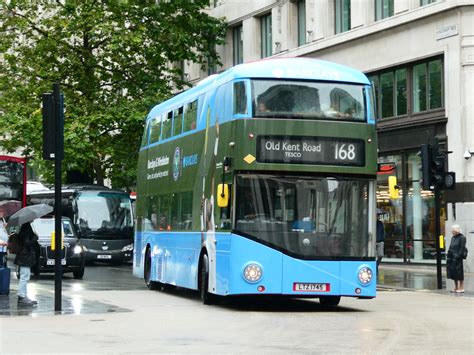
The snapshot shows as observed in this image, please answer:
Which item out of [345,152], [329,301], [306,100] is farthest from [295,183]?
[329,301]

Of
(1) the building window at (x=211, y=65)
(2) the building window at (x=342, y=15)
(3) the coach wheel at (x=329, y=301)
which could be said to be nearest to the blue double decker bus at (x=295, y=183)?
(3) the coach wheel at (x=329, y=301)

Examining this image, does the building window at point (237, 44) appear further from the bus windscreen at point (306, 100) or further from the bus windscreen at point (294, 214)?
the bus windscreen at point (294, 214)

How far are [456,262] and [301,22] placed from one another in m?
20.4

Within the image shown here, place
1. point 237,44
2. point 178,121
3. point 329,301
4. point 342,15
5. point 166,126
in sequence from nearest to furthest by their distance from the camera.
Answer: point 329,301
point 178,121
point 166,126
point 342,15
point 237,44

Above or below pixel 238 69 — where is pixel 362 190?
below

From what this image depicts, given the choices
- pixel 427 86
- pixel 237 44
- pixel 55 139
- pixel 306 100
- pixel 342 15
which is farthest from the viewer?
pixel 237 44

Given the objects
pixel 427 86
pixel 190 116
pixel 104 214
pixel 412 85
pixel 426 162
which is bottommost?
pixel 104 214

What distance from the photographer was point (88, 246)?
4144 cm

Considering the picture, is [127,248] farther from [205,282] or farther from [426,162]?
[205,282]

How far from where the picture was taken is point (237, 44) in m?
48.5

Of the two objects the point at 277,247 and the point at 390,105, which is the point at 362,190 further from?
the point at 390,105

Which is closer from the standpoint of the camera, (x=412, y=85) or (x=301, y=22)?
(x=412, y=85)

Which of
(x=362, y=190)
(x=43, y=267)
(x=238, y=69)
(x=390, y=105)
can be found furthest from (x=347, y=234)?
(x=390, y=105)

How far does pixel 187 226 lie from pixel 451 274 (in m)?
6.36
